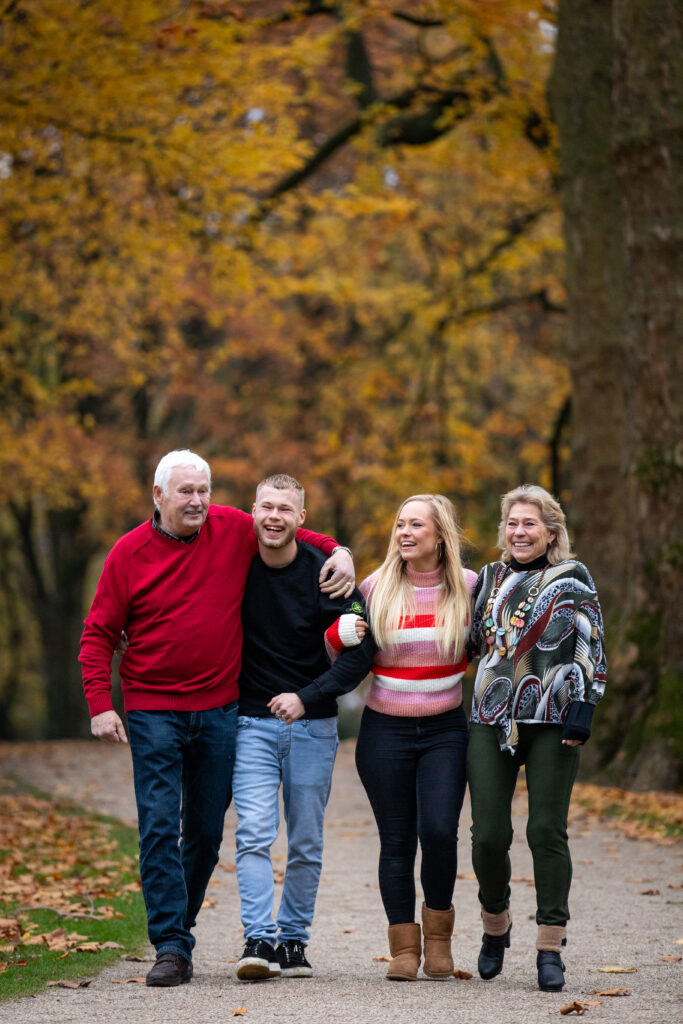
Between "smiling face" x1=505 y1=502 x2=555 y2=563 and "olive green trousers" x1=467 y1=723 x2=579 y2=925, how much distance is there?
2.25ft

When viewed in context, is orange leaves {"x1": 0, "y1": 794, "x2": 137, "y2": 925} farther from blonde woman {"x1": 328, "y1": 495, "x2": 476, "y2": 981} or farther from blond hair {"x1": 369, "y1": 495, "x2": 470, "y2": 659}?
blond hair {"x1": 369, "y1": 495, "x2": 470, "y2": 659}

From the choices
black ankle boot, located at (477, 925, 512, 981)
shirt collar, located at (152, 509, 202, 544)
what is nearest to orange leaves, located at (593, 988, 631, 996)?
black ankle boot, located at (477, 925, 512, 981)

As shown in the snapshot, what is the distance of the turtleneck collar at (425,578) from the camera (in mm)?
5312

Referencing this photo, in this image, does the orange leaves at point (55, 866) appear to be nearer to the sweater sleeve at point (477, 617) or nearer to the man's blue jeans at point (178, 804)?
the man's blue jeans at point (178, 804)

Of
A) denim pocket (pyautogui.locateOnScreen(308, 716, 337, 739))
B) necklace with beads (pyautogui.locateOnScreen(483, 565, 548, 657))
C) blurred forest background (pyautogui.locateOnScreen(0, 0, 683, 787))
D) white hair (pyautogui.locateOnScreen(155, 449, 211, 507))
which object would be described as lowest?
denim pocket (pyautogui.locateOnScreen(308, 716, 337, 739))

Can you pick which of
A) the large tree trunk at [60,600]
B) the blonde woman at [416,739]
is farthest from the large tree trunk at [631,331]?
the large tree trunk at [60,600]

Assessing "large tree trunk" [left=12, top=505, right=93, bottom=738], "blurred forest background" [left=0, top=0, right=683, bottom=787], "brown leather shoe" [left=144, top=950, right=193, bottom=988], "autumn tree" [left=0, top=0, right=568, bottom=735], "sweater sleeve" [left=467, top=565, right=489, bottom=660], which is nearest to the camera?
"brown leather shoe" [left=144, top=950, right=193, bottom=988]

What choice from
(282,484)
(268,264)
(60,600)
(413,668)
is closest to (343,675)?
(413,668)

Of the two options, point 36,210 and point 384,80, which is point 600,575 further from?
point 384,80

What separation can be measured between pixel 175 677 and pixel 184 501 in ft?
2.32

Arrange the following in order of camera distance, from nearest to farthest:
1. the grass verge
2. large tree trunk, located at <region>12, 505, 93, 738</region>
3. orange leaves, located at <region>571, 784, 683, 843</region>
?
the grass verge < orange leaves, located at <region>571, 784, 683, 843</region> < large tree trunk, located at <region>12, 505, 93, 738</region>

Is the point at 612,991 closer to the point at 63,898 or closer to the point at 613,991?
the point at 613,991

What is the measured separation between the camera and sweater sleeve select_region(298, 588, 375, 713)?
514cm

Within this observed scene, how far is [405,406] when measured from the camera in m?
24.7
